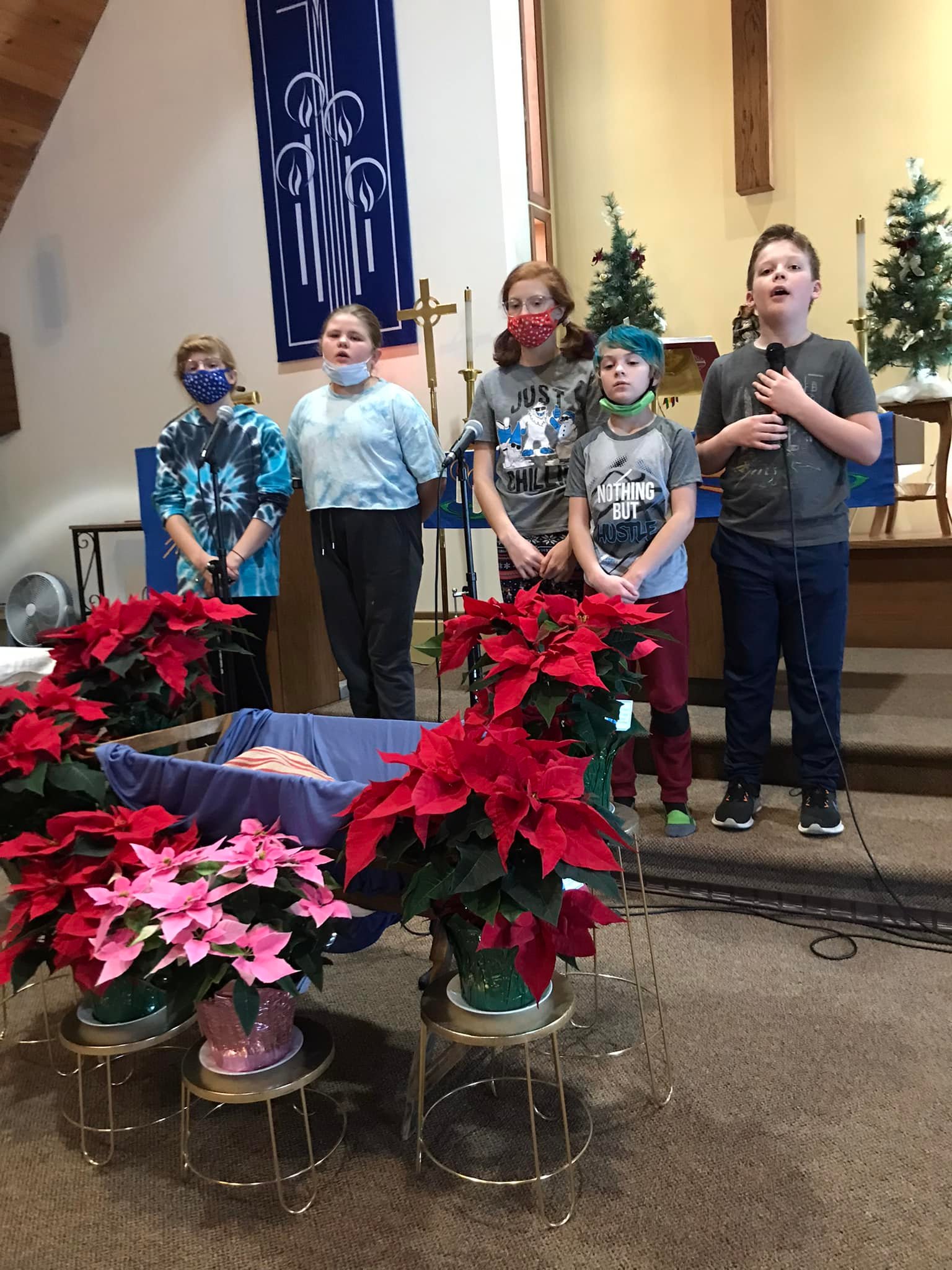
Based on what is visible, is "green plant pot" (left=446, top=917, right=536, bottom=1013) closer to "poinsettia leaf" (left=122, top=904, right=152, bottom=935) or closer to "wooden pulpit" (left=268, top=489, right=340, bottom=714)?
"poinsettia leaf" (left=122, top=904, right=152, bottom=935)

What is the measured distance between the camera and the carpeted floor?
4.27 feet

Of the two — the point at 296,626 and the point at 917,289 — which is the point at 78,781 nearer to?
the point at 296,626

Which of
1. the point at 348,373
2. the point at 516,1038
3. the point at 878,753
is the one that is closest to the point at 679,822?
the point at 878,753

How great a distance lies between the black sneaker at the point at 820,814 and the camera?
2.33 m

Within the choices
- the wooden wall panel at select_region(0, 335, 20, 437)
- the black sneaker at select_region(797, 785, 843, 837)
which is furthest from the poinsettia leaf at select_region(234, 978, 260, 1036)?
the wooden wall panel at select_region(0, 335, 20, 437)

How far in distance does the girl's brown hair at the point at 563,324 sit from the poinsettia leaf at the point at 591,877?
1.45 m

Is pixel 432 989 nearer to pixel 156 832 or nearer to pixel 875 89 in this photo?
pixel 156 832

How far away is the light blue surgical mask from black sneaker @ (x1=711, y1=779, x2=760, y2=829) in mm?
1400

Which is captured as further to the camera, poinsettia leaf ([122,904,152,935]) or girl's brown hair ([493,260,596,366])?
girl's brown hair ([493,260,596,366])

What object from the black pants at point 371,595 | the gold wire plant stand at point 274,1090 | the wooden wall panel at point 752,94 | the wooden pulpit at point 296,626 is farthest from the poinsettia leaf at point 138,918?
the wooden wall panel at point 752,94

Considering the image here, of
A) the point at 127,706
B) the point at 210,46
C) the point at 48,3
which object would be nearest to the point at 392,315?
the point at 210,46

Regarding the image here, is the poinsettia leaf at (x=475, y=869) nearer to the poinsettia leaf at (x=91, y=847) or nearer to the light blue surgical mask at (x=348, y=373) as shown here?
the poinsettia leaf at (x=91, y=847)

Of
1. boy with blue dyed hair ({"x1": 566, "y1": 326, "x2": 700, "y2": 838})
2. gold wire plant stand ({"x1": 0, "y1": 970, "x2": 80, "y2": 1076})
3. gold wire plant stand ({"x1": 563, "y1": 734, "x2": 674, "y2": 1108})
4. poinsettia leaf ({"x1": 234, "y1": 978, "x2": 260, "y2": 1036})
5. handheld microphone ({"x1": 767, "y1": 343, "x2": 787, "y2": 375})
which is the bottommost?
gold wire plant stand ({"x1": 0, "y1": 970, "x2": 80, "y2": 1076})

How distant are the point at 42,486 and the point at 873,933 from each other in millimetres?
5194
